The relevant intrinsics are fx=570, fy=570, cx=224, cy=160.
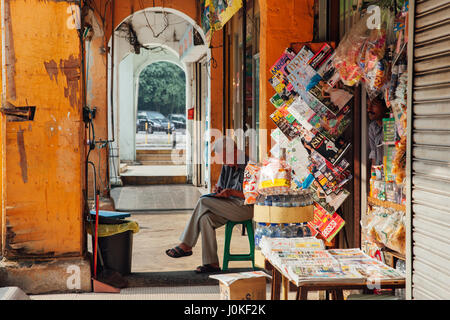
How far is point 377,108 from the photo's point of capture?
12.5 feet

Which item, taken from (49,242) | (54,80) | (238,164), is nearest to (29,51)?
(54,80)

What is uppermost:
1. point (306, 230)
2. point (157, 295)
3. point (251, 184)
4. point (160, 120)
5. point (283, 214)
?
point (160, 120)

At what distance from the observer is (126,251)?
16.8 ft

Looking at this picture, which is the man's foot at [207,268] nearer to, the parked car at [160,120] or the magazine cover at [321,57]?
the magazine cover at [321,57]

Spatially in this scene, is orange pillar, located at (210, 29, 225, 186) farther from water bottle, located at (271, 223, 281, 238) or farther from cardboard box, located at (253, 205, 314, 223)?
cardboard box, located at (253, 205, 314, 223)

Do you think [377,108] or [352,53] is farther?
[377,108]

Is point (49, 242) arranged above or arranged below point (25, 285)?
above

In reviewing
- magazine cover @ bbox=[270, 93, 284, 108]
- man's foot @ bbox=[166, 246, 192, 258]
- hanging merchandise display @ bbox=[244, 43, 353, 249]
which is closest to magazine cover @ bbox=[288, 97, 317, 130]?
hanging merchandise display @ bbox=[244, 43, 353, 249]

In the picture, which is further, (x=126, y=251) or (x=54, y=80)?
(x=126, y=251)

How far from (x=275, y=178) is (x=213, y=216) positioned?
59.4 inches

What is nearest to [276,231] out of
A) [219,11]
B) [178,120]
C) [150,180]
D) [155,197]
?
[219,11]

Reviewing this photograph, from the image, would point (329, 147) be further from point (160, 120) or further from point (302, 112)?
point (160, 120)
